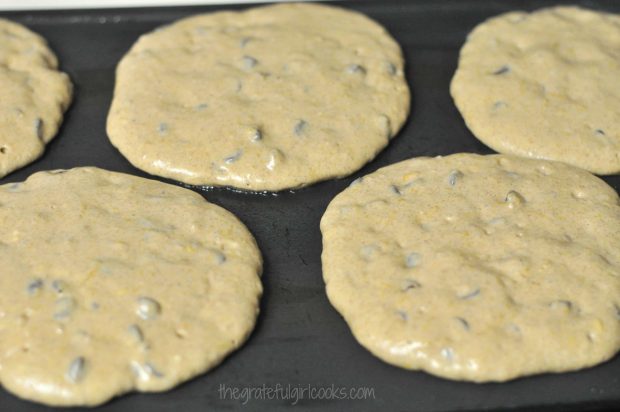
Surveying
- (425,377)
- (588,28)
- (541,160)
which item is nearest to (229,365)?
(425,377)

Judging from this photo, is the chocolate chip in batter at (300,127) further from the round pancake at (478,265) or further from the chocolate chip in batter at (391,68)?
the chocolate chip in batter at (391,68)

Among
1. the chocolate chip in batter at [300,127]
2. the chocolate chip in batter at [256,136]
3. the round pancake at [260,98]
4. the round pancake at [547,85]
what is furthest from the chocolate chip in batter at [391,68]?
the chocolate chip in batter at [256,136]

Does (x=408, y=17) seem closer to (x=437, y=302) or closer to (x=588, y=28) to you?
(x=588, y=28)

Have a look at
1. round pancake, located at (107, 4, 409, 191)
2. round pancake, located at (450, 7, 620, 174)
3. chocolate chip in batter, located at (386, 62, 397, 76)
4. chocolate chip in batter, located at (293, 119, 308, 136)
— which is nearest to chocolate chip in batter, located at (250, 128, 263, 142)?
round pancake, located at (107, 4, 409, 191)

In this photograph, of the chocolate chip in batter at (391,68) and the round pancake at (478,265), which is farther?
the chocolate chip in batter at (391,68)

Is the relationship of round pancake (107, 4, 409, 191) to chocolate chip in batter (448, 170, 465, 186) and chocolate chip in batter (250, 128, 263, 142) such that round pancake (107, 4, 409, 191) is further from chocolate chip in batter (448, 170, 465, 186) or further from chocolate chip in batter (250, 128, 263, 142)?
chocolate chip in batter (448, 170, 465, 186)

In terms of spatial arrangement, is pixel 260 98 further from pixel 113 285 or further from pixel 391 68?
pixel 113 285

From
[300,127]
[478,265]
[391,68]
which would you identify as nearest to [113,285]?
[300,127]
